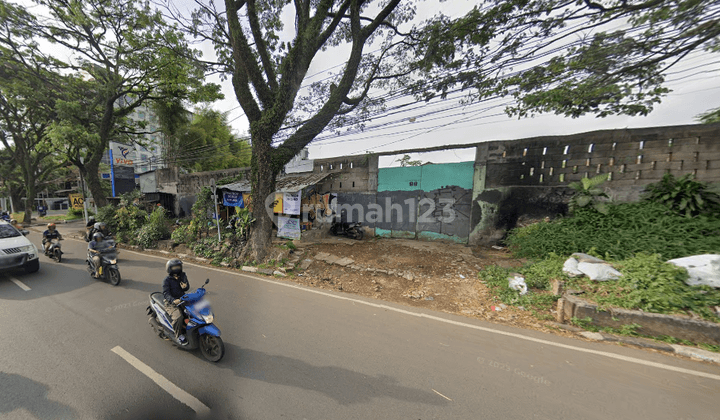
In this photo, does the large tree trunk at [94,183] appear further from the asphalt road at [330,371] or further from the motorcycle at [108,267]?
the asphalt road at [330,371]

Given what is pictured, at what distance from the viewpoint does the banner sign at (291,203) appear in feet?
31.4

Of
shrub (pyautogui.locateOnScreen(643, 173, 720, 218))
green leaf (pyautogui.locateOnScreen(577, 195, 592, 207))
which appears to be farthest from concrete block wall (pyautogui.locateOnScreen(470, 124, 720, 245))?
green leaf (pyautogui.locateOnScreen(577, 195, 592, 207))

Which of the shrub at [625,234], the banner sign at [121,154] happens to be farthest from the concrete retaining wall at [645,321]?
the banner sign at [121,154]

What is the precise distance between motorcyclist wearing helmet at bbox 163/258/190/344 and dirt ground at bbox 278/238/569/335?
3032 millimetres

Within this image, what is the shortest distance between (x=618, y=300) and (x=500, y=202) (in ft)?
15.9

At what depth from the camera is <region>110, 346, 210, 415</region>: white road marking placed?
2300 mm

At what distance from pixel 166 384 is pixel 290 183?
29.2ft

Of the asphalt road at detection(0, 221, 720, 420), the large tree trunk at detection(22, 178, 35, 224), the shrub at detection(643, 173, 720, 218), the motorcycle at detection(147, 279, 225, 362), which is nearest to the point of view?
the asphalt road at detection(0, 221, 720, 420)

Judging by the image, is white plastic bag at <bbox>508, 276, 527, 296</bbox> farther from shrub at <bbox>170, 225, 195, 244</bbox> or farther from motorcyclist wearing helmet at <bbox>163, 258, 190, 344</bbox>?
shrub at <bbox>170, 225, 195, 244</bbox>

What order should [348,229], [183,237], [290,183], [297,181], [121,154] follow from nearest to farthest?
[183,237], [348,229], [290,183], [297,181], [121,154]

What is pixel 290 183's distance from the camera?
35.4 feet

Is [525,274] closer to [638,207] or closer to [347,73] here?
[638,207]

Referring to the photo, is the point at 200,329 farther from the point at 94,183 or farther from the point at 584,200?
the point at 94,183

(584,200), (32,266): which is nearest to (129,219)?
(32,266)
